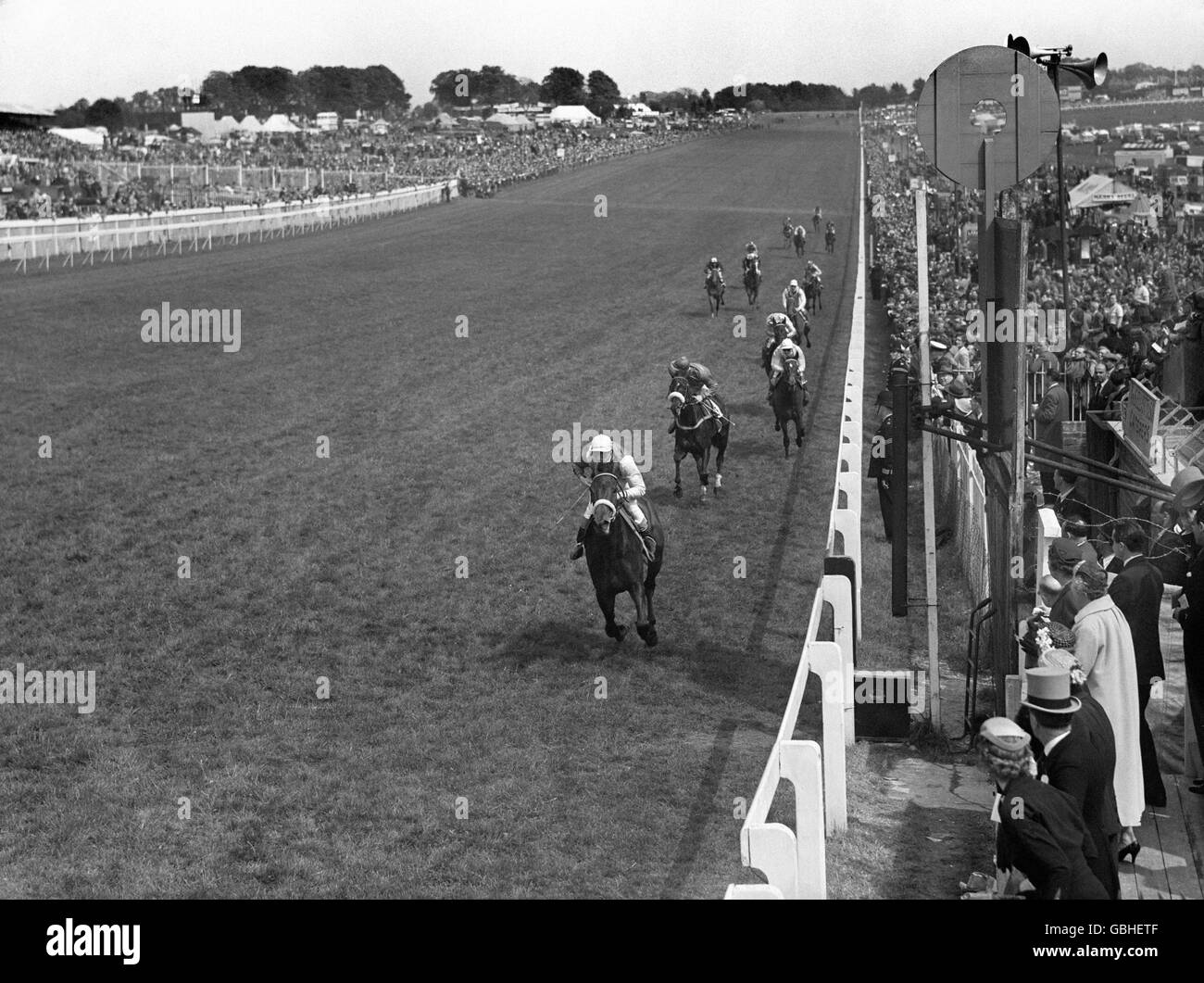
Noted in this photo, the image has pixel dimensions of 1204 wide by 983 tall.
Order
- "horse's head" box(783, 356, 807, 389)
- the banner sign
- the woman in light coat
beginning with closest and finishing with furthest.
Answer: the woman in light coat → the banner sign → "horse's head" box(783, 356, 807, 389)

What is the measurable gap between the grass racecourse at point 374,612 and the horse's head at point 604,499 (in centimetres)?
97

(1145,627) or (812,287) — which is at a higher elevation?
(812,287)

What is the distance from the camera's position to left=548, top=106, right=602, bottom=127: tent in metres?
105

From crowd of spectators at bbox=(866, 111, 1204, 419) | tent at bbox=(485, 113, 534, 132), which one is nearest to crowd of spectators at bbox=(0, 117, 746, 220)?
tent at bbox=(485, 113, 534, 132)

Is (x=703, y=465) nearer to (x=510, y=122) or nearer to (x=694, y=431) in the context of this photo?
(x=694, y=431)

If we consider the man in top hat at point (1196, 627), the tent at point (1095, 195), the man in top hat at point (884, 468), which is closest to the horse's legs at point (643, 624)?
the man in top hat at point (884, 468)

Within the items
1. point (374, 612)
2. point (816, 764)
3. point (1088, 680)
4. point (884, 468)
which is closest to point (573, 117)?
point (884, 468)

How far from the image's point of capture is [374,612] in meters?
11.4

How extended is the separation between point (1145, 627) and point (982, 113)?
2.52m

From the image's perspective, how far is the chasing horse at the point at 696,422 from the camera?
14.8m

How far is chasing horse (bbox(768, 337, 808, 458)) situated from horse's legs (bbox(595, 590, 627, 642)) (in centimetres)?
685

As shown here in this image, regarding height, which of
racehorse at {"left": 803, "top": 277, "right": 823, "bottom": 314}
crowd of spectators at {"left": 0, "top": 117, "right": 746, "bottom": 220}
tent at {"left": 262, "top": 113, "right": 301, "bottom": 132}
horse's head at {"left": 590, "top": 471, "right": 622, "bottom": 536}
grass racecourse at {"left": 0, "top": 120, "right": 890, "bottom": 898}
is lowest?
grass racecourse at {"left": 0, "top": 120, "right": 890, "bottom": 898}

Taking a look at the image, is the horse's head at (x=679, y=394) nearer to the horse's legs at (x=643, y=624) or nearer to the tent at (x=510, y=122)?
the horse's legs at (x=643, y=624)

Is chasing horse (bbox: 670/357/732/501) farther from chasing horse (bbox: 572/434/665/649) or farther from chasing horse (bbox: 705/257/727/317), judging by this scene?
chasing horse (bbox: 705/257/727/317)
